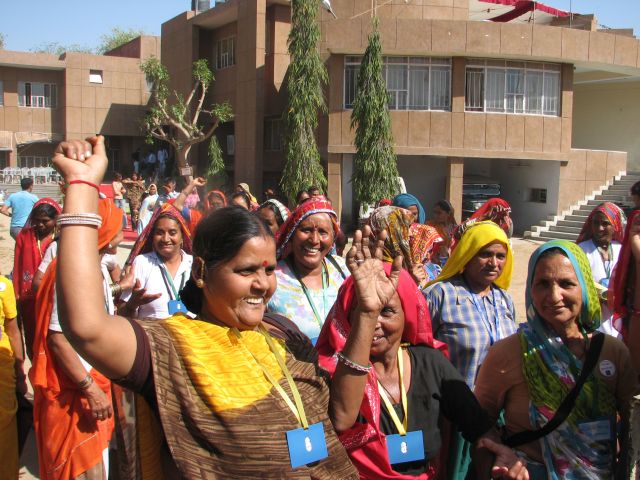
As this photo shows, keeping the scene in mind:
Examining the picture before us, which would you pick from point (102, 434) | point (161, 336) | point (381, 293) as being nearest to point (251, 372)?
point (161, 336)

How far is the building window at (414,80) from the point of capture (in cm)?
1872

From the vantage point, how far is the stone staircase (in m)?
18.4

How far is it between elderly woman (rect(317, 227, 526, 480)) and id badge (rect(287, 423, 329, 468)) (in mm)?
230

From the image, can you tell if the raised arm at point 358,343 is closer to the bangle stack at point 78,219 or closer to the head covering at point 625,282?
the bangle stack at point 78,219

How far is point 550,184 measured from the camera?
64.1ft

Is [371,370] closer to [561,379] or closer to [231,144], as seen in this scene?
[561,379]

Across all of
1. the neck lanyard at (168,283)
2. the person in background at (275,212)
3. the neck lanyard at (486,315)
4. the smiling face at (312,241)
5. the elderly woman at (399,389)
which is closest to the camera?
the elderly woman at (399,389)

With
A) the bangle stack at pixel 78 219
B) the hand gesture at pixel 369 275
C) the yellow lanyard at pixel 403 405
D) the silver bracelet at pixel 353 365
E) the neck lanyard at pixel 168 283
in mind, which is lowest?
the yellow lanyard at pixel 403 405

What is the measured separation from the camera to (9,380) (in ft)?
11.8

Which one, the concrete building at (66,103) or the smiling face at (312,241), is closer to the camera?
the smiling face at (312,241)

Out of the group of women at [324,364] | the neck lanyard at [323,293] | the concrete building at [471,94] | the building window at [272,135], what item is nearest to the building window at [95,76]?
the concrete building at [471,94]

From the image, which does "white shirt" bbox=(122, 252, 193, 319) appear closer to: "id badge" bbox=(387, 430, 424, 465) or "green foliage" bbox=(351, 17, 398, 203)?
"id badge" bbox=(387, 430, 424, 465)

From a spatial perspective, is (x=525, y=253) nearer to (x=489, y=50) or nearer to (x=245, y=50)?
(x=489, y=50)

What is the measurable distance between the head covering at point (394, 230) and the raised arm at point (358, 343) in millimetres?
1429
